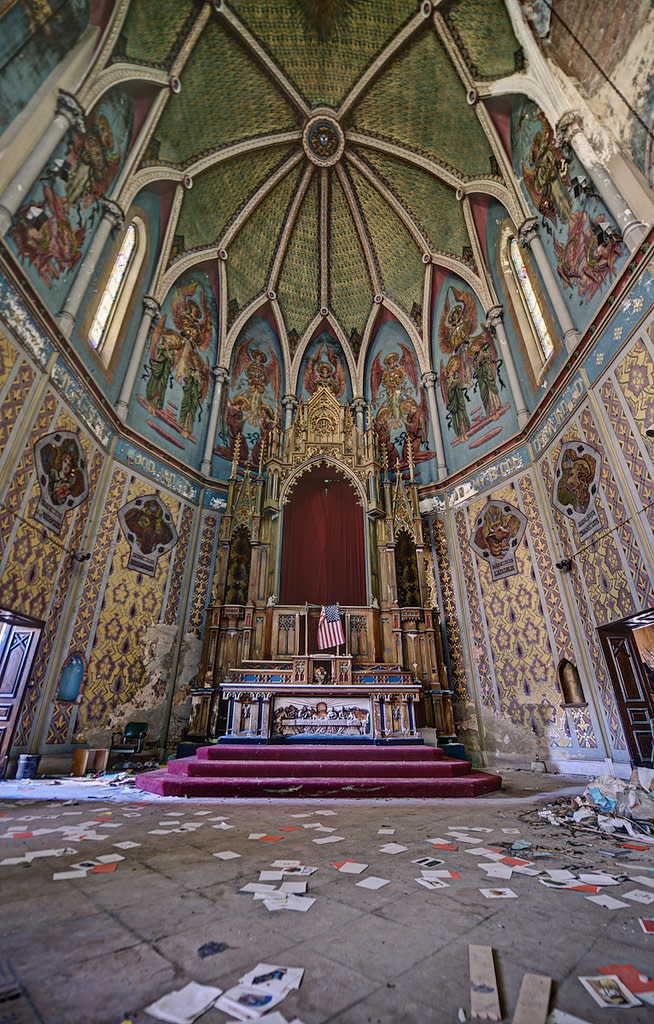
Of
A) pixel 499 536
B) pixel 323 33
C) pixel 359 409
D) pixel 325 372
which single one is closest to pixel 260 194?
pixel 323 33

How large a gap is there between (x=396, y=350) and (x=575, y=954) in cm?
1959

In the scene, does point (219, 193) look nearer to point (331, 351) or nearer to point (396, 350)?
point (331, 351)

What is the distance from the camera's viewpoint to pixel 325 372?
1995 centimetres

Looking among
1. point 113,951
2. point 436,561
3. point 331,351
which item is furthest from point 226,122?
point 113,951

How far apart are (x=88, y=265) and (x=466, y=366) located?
12253 millimetres

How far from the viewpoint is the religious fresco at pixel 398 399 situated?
17.5m

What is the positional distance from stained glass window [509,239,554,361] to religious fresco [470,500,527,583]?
4466 millimetres

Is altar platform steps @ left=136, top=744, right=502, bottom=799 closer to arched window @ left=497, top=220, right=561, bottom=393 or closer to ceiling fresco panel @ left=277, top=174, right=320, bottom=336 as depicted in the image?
arched window @ left=497, top=220, right=561, bottom=393

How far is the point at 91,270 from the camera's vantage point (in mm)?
10875

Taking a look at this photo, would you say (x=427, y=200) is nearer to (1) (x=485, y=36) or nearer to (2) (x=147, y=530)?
(1) (x=485, y=36)

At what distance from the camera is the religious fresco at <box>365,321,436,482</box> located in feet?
57.3

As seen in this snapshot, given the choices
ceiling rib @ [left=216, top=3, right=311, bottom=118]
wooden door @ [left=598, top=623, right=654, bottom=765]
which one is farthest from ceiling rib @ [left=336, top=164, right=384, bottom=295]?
wooden door @ [left=598, top=623, right=654, bottom=765]

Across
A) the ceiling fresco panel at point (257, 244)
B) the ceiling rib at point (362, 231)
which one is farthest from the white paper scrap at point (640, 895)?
the ceiling rib at point (362, 231)

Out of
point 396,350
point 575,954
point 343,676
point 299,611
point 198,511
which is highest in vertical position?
point 396,350
